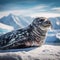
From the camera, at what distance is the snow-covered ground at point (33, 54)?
2.01m

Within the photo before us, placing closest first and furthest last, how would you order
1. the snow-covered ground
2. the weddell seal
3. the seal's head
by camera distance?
the snow-covered ground < the seal's head < the weddell seal

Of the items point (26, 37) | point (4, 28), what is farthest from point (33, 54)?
point (4, 28)

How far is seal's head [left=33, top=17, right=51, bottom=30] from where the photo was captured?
213 cm

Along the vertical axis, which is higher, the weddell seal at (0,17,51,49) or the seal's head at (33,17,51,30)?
the seal's head at (33,17,51,30)

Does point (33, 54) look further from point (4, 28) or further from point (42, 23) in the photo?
point (4, 28)

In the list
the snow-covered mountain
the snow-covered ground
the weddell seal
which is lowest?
the snow-covered ground

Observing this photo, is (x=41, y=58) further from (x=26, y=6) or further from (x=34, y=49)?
(x=26, y=6)

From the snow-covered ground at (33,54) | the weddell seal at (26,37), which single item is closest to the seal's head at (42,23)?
the weddell seal at (26,37)

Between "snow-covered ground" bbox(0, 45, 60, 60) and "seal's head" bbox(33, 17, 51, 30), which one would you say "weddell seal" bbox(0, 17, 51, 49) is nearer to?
"seal's head" bbox(33, 17, 51, 30)

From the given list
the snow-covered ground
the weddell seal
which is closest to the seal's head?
the weddell seal

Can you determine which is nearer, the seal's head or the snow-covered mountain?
the seal's head

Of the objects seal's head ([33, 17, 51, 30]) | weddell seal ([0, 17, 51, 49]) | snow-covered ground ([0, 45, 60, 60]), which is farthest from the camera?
weddell seal ([0, 17, 51, 49])

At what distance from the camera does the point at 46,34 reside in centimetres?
223

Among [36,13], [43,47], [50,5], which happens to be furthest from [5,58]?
[50,5]
